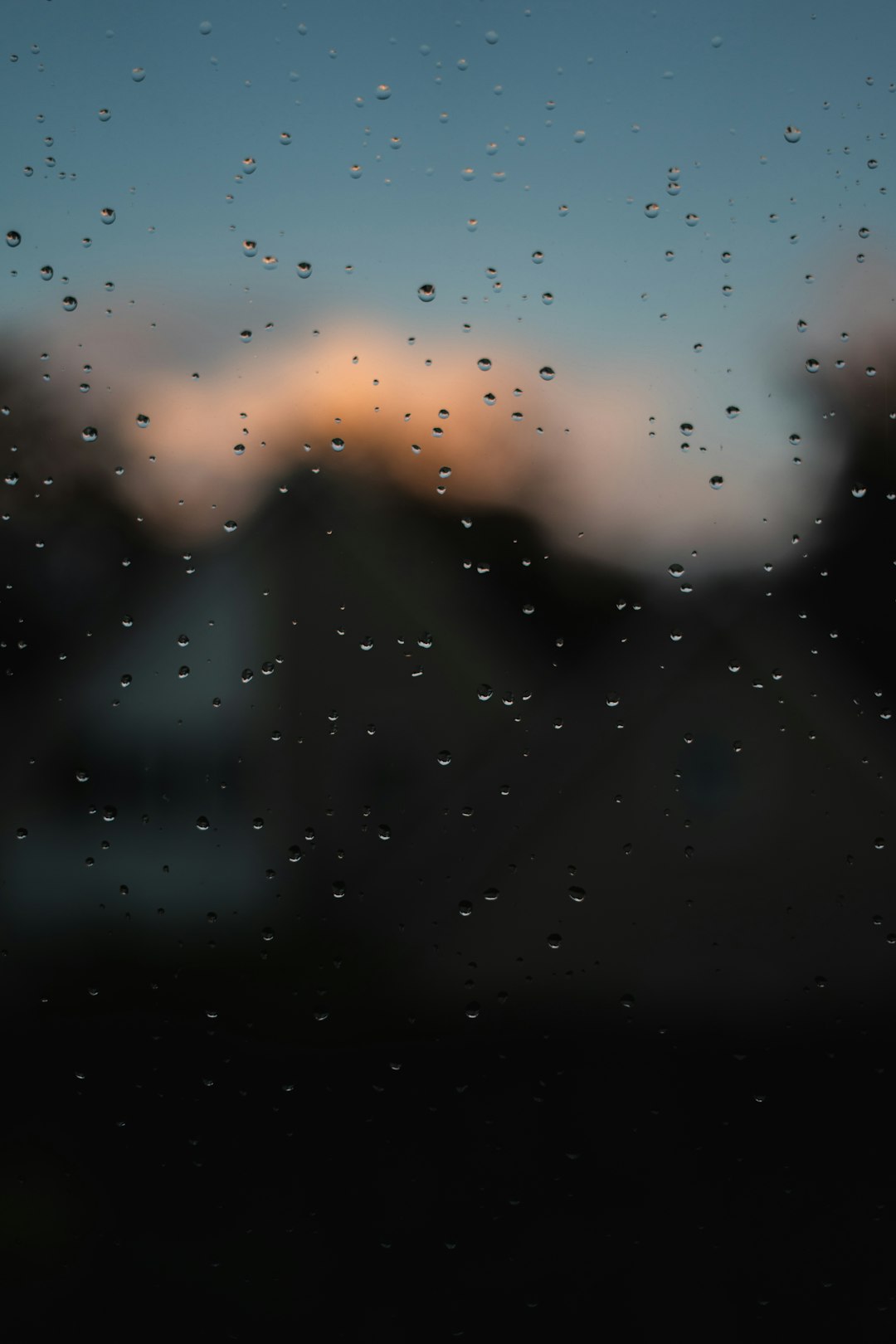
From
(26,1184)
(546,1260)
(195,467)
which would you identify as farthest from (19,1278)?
(195,467)

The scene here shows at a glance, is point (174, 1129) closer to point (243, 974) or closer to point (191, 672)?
point (243, 974)

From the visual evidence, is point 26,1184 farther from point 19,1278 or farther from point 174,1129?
point 174,1129

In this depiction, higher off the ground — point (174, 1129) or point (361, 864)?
point (361, 864)

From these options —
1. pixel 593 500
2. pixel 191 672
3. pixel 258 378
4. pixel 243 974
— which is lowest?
pixel 243 974

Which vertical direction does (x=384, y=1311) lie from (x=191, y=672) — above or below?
below

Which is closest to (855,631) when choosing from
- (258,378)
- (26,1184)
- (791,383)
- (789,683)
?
(789,683)

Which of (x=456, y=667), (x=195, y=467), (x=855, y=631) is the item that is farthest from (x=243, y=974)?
(x=855, y=631)

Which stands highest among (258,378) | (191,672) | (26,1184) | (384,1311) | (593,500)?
(258,378)

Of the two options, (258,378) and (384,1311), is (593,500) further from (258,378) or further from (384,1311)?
(384,1311)
